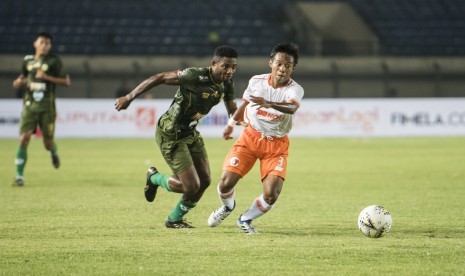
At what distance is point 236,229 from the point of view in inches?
372

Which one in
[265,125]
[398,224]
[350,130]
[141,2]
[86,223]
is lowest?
[86,223]

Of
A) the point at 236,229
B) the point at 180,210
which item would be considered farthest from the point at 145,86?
the point at 236,229

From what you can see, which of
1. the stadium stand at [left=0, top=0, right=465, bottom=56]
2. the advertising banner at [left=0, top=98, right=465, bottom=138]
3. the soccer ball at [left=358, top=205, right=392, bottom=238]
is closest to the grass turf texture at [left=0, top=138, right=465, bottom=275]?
the soccer ball at [left=358, top=205, right=392, bottom=238]

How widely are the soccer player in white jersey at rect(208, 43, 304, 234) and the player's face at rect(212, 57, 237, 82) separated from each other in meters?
0.26

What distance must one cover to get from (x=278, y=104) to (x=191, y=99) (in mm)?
1167

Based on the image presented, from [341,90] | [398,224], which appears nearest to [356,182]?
[398,224]

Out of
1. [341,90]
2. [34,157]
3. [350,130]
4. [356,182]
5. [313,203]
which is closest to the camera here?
[313,203]

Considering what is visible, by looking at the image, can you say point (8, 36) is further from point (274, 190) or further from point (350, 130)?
point (274, 190)

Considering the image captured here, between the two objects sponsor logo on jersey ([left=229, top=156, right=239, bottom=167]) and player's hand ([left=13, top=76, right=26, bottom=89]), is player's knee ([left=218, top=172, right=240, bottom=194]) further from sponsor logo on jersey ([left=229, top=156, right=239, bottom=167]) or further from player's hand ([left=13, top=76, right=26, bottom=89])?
player's hand ([left=13, top=76, right=26, bottom=89])

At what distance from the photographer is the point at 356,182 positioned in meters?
15.7

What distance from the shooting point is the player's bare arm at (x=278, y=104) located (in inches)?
335

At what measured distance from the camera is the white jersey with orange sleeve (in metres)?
9.15

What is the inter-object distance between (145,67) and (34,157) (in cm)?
1130

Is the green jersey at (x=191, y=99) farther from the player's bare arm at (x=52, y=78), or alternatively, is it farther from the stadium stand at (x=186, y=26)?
the stadium stand at (x=186, y=26)
